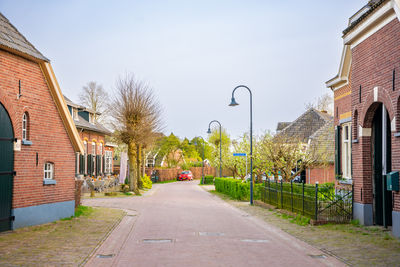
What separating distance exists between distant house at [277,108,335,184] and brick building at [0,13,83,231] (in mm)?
14777

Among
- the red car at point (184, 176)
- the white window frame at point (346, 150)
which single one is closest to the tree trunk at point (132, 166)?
the white window frame at point (346, 150)

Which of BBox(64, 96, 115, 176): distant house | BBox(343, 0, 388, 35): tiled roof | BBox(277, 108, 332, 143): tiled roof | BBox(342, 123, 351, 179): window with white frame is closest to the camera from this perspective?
BBox(343, 0, 388, 35): tiled roof

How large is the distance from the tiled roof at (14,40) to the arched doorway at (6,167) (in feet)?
5.60

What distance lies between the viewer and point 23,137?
43.6 feet

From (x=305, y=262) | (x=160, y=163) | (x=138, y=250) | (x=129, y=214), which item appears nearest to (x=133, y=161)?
(x=129, y=214)

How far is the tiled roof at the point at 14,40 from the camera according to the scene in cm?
1227

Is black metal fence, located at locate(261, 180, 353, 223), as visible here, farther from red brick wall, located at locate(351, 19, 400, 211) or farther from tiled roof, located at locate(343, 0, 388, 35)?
tiled roof, located at locate(343, 0, 388, 35)

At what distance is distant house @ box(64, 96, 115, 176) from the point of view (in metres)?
32.8

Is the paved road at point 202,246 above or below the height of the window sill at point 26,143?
below

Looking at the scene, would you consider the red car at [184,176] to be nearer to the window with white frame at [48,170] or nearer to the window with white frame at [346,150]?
the window with white frame at [346,150]

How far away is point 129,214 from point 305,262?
10510 mm

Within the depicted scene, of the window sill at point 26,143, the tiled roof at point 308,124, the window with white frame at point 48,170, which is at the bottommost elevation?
the window with white frame at point 48,170

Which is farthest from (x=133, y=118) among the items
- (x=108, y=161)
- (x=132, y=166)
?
(x=108, y=161)

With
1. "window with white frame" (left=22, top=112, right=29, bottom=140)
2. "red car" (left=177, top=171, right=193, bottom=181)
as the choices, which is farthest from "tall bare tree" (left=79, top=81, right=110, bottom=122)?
"window with white frame" (left=22, top=112, right=29, bottom=140)
